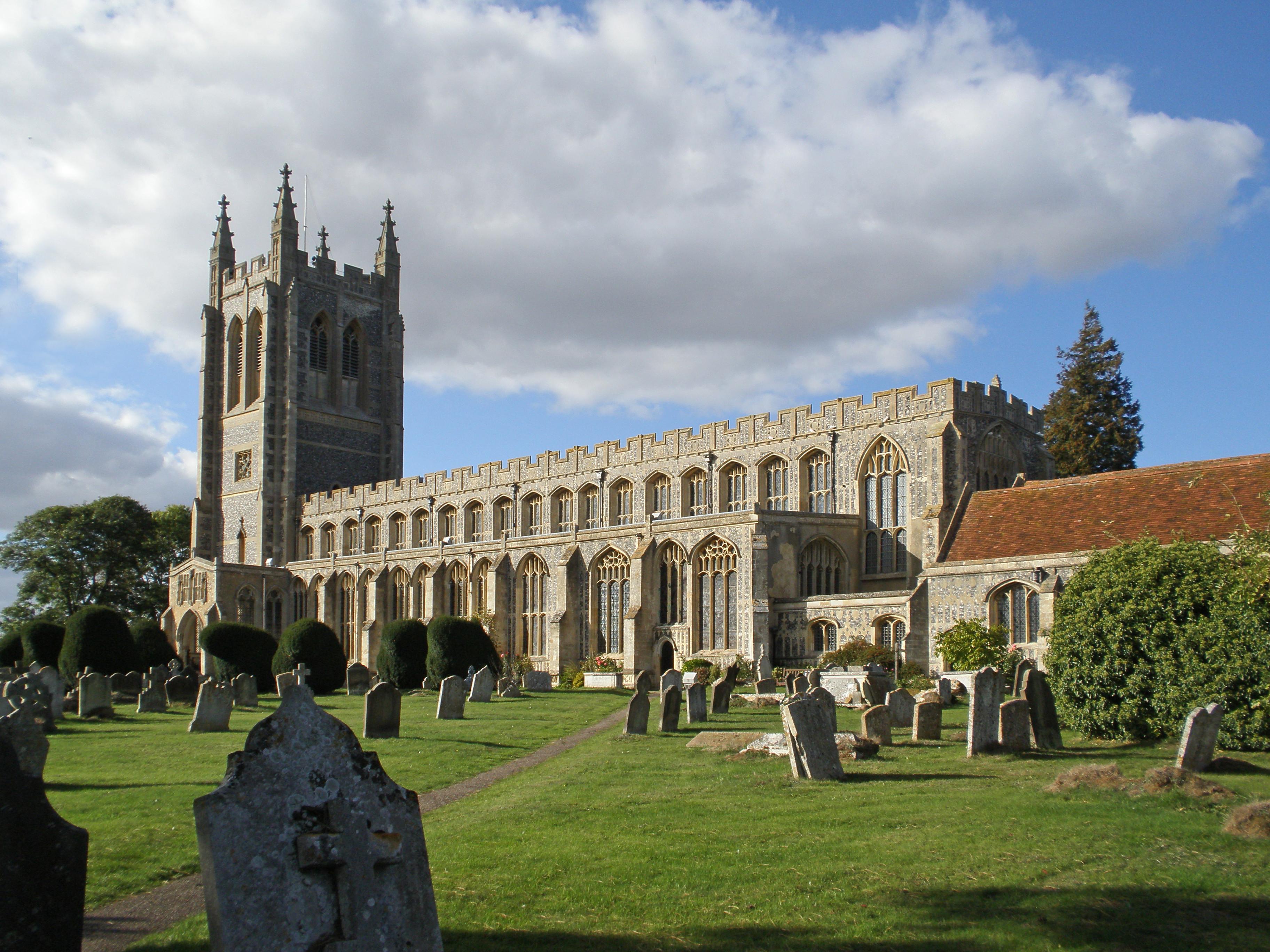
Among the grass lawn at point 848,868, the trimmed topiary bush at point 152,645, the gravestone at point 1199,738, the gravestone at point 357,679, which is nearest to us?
the grass lawn at point 848,868

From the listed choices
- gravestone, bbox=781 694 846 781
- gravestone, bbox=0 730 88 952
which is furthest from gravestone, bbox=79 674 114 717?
gravestone, bbox=0 730 88 952

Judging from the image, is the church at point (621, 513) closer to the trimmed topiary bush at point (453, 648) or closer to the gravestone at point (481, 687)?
the trimmed topiary bush at point (453, 648)

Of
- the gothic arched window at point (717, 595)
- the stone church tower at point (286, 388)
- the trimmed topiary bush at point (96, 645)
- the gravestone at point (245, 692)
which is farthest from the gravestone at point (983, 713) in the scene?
the stone church tower at point (286, 388)

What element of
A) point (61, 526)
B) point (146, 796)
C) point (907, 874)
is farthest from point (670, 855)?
point (61, 526)

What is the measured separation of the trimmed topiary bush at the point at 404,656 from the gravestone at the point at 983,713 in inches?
790

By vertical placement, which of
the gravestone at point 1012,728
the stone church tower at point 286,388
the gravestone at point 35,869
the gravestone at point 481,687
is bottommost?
the gravestone at point 481,687

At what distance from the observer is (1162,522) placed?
23.2 meters

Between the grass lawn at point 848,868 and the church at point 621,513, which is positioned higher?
the church at point 621,513

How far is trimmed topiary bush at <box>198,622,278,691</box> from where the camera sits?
28.8 meters

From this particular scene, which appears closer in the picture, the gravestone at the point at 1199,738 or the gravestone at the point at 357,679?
the gravestone at the point at 1199,738

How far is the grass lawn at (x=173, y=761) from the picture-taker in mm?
8539

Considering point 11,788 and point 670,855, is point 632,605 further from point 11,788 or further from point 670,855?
point 11,788

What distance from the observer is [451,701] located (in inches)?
770

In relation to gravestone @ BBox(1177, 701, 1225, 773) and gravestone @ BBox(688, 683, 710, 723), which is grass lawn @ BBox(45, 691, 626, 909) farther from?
gravestone @ BBox(1177, 701, 1225, 773)
